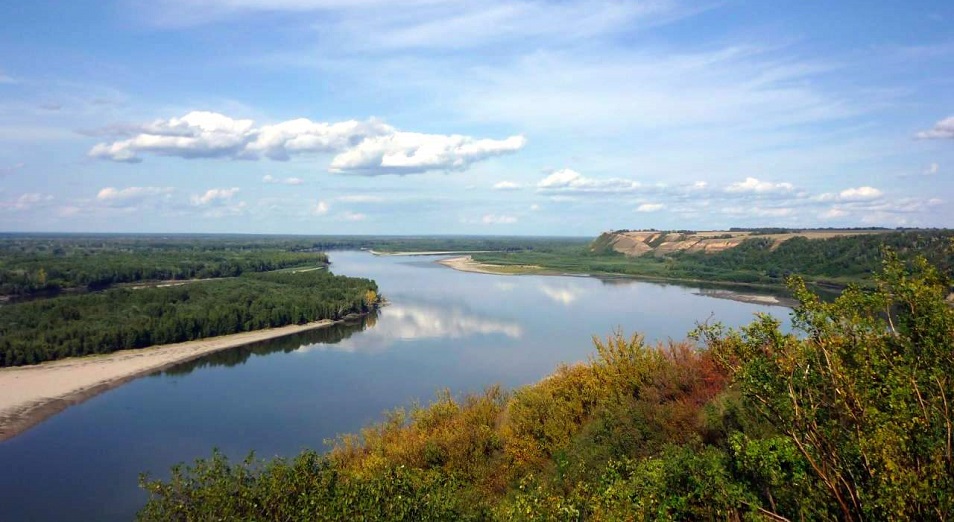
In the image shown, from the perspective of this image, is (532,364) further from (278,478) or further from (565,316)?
(278,478)

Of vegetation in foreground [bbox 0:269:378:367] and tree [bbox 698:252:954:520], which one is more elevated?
tree [bbox 698:252:954:520]

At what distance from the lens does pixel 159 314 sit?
137 feet

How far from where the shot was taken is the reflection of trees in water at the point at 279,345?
112 ft

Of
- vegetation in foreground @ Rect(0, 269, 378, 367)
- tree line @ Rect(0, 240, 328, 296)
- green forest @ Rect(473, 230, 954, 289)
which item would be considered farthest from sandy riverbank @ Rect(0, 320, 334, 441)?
green forest @ Rect(473, 230, 954, 289)

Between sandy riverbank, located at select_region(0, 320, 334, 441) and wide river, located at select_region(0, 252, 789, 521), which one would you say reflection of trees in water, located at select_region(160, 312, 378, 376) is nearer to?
wide river, located at select_region(0, 252, 789, 521)

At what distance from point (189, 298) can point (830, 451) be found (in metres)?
49.5

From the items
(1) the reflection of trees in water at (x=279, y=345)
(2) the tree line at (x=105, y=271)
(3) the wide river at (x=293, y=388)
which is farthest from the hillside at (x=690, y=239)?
(1) the reflection of trees in water at (x=279, y=345)

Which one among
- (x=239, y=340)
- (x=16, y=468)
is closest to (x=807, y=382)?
(x=16, y=468)

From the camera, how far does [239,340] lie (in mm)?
39969

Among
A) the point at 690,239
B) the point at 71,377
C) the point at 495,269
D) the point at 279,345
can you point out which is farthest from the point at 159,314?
the point at 690,239

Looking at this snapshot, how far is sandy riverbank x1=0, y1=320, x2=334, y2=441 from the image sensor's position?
81.5ft

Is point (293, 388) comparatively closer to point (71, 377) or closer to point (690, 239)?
point (71, 377)

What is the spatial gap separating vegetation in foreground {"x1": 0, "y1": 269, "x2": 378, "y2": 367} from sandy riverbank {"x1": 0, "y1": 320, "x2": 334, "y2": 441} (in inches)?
37.8

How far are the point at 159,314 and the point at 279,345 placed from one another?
1010cm
